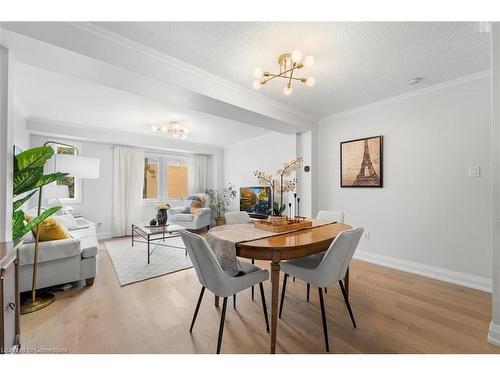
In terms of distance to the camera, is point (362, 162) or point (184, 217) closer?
point (362, 162)

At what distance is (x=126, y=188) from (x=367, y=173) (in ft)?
Answer: 17.0

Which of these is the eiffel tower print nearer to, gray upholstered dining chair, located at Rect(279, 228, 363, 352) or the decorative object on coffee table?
gray upholstered dining chair, located at Rect(279, 228, 363, 352)

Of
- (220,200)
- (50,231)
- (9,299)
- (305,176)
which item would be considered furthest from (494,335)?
(220,200)

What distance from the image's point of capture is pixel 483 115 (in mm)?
2365

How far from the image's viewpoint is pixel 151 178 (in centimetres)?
582

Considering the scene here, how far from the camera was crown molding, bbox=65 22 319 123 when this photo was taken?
66.5 inches

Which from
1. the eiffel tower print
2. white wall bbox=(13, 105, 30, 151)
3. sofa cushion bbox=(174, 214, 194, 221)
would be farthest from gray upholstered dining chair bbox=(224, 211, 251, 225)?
white wall bbox=(13, 105, 30, 151)

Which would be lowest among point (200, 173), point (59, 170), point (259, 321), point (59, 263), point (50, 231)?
point (259, 321)

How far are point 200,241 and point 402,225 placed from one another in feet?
9.68

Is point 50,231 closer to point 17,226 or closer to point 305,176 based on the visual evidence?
point 17,226

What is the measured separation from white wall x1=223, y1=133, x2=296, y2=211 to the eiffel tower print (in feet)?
4.02
